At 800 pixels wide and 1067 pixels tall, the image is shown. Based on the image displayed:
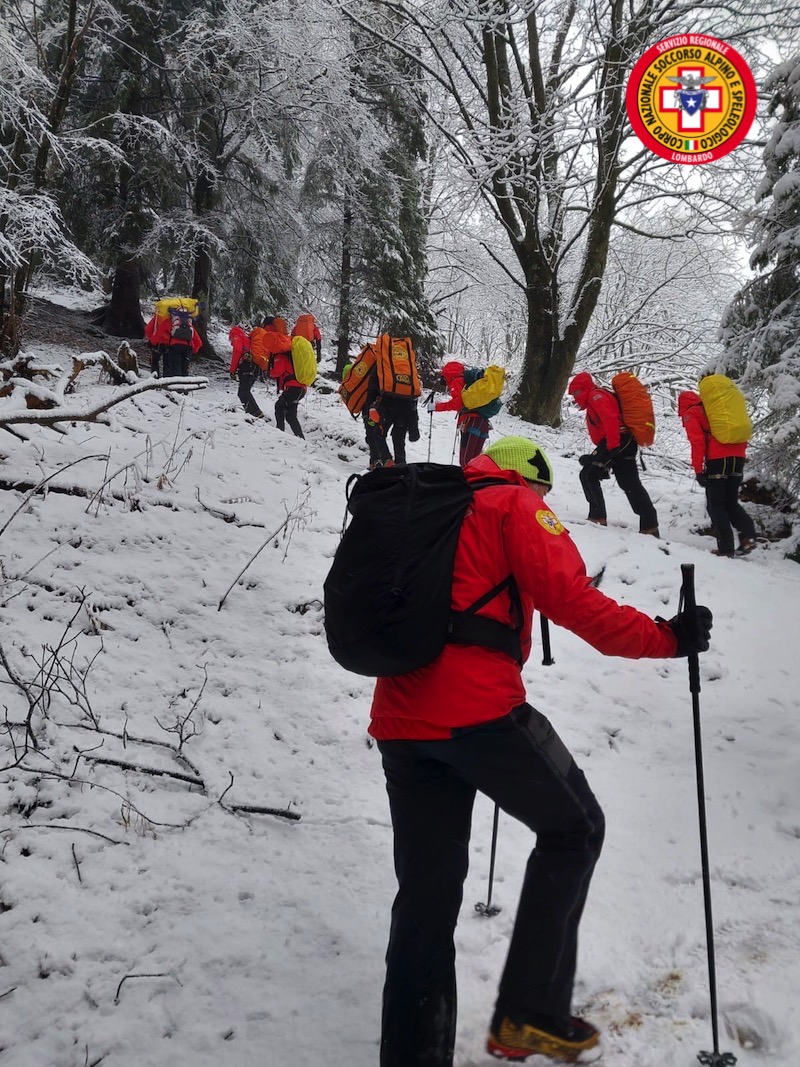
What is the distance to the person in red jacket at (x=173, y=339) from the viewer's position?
11.7 m

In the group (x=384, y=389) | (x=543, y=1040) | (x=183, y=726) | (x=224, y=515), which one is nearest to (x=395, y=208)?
(x=384, y=389)

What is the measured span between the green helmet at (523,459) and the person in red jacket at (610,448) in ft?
16.8

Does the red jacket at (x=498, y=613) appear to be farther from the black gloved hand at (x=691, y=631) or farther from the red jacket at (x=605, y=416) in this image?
the red jacket at (x=605, y=416)

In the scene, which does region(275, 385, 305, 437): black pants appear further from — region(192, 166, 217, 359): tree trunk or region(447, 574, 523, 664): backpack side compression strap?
region(447, 574, 523, 664): backpack side compression strap

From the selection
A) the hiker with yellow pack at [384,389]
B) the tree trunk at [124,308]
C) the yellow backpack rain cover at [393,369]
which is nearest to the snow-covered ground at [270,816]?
the hiker with yellow pack at [384,389]

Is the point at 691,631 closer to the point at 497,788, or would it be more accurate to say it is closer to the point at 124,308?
the point at 497,788

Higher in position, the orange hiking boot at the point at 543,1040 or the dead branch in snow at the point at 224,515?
the dead branch in snow at the point at 224,515

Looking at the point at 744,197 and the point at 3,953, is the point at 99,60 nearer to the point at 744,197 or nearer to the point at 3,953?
the point at 744,197

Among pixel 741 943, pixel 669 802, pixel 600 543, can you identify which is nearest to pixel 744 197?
pixel 600 543

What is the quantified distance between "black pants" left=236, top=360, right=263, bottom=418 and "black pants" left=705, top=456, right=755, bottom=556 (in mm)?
7300

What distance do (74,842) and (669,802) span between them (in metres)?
3.07

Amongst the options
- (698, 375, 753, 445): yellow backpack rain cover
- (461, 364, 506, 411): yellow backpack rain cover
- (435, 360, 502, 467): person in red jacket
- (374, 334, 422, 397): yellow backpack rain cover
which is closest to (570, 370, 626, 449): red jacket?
(698, 375, 753, 445): yellow backpack rain cover

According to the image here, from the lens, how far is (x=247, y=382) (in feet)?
36.7

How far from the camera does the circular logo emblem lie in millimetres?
9508
